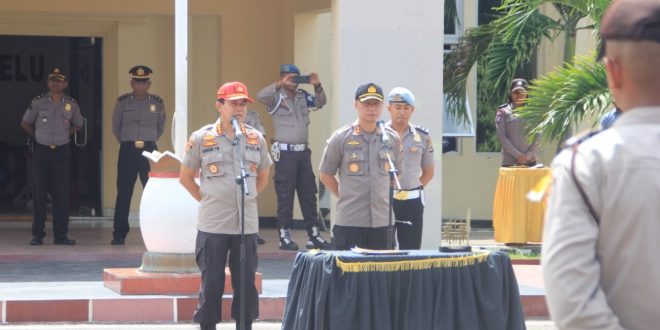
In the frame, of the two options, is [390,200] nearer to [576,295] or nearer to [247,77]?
[576,295]

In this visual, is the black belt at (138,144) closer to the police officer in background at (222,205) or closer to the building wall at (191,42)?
the building wall at (191,42)

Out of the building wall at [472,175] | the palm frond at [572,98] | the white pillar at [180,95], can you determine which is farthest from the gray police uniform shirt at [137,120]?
the building wall at [472,175]

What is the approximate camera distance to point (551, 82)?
11906 mm

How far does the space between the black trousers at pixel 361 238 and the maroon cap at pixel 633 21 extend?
5.73m

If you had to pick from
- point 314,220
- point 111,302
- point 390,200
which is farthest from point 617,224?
point 314,220

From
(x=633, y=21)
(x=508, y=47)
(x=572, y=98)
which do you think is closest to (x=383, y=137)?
(x=572, y=98)

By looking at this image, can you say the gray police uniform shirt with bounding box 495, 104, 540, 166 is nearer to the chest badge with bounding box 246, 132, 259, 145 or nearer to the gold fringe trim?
the chest badge with bounding box 246, 132, 259, 145

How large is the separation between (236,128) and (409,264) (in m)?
1.77

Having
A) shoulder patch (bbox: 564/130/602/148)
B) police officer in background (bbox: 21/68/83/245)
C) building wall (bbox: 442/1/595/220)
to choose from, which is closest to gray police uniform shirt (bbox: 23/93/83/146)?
police officer in background (bbox: 21/68/83/245)

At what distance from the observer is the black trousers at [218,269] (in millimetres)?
8258

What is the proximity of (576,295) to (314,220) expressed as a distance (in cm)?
1026

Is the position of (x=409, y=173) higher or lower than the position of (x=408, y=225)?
higher

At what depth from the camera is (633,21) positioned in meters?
2.96

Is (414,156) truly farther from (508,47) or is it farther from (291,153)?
(508,47)
